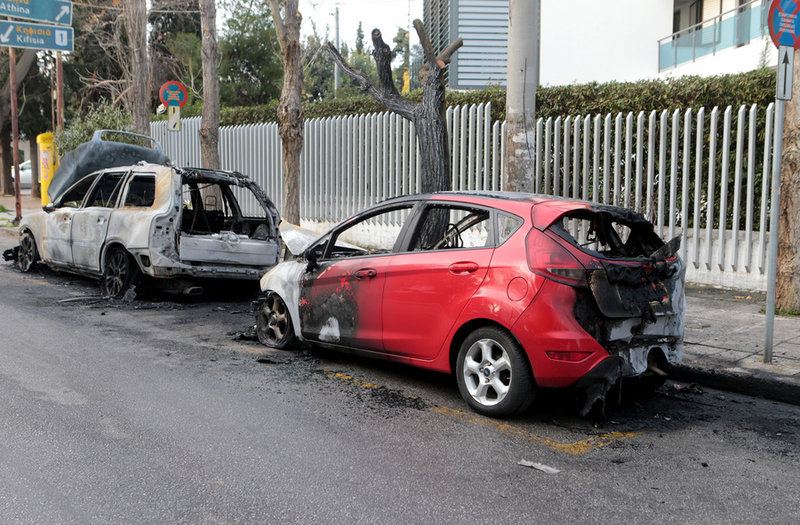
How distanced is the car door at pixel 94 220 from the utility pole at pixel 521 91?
193 inches

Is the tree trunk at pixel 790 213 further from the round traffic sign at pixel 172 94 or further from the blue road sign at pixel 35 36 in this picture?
the blue road sign at pixel 35 36

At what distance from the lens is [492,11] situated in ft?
72.0

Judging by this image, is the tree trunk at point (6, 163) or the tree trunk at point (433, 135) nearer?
the tree trunk at point (433, 135)

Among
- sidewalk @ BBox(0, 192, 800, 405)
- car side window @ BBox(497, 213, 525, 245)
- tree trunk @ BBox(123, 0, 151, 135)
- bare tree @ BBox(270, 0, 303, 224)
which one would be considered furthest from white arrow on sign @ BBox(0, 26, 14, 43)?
car side window @ BBox(497, 213, 525, 245)

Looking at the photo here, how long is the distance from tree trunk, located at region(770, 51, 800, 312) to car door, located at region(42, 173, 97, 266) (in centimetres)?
843

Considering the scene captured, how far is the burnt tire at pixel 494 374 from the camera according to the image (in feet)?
15.6

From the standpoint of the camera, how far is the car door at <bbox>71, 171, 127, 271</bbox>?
946 centimetres

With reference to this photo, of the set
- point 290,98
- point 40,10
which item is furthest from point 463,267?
point 40,10

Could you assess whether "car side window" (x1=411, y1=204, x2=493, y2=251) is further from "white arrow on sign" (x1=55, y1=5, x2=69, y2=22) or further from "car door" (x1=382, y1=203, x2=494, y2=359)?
"white arrow on sign" (x1=55, y1=5, x2=69, y2=22)

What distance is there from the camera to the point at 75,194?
10.5 m

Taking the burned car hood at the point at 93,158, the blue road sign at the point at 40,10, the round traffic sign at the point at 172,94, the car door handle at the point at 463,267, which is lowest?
the car door handle at the point at 463,267

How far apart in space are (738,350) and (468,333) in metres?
2.89

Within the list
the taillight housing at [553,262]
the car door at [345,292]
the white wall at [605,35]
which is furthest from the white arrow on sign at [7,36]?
the taillight housing at [553,262]

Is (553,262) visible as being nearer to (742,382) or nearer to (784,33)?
(742,382)
